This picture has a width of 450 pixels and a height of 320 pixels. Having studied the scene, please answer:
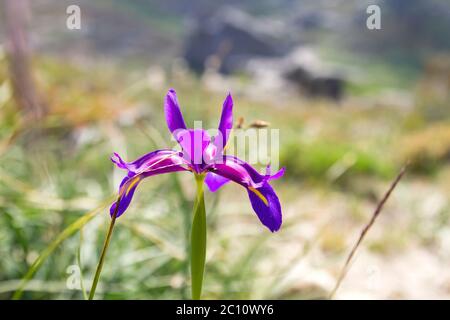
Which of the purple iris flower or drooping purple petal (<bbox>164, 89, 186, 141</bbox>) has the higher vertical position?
drooping purple petal (<bbox>164, 89, 186, 141</bbox>)

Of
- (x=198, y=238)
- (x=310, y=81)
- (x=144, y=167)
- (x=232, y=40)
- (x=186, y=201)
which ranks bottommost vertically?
(x=310, y=81)

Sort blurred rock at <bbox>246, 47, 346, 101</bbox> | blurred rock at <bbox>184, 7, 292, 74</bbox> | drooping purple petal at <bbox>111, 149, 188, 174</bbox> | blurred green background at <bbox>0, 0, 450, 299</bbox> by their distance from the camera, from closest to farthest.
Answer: drooping purple petal at <bbox>111, 149, 188, 174</bbox>, blurred green background at <bbox>0, 0, 450, 299</bbox>, blurred rock at <bbox>246, 47, 346, 101</bbox>, blurred rock at <bbox>184, 7, 292, 74</bbox>

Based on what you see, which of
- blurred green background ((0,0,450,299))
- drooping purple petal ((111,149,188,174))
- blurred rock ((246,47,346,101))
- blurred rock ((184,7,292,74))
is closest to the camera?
drooping purple petal ((111,149,188,174))

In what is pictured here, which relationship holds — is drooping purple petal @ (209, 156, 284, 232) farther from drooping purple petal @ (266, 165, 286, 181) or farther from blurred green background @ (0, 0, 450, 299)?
blurred green background @ (0, 0, 450, 299)

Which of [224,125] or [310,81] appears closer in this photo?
[224,125]

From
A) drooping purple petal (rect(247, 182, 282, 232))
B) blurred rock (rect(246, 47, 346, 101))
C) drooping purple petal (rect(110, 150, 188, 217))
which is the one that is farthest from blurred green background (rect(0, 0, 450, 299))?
blurred rock (rect(246, 47, 346, 101))

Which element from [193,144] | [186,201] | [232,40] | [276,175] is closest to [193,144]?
[193,144]

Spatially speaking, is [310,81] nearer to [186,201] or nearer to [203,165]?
[186,201]

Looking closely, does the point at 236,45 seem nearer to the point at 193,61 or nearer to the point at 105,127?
the point at 193,61
